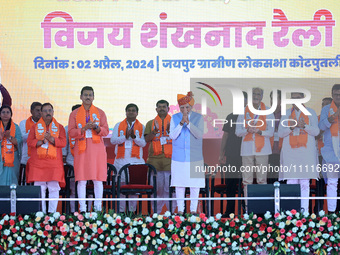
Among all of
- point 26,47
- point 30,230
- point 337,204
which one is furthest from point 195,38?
point 30,230

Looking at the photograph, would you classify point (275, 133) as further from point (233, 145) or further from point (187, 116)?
point (187, 116)

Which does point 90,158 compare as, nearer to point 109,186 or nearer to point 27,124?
point 109,186

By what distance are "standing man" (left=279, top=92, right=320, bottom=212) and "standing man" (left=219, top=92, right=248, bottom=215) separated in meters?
0.53

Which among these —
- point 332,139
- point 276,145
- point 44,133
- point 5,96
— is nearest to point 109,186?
point 44,133

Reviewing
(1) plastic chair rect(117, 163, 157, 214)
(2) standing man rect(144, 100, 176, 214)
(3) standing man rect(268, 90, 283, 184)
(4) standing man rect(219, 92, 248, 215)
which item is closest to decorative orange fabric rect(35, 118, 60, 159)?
(1) plastic chair rect(117, 163, 157, 214)

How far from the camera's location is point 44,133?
7168mm

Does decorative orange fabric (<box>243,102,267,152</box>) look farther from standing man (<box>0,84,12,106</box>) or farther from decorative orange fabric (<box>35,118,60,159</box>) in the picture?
standing man (<box>0,84,12,106</box>)

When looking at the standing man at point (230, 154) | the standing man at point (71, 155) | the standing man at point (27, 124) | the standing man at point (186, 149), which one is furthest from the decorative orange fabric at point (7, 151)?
the standing man at point (230, 154)

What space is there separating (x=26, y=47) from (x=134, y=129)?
1.45 m

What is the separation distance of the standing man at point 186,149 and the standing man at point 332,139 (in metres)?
1.29

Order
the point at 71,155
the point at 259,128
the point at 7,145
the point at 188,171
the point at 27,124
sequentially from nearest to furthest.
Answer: the point at 188,171 < the point at 7,145 < the point at 259,128 < the point at 27,124 < the point at 71,155

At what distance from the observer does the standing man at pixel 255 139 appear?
24.9ft

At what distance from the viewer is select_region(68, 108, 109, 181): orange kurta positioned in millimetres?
7125

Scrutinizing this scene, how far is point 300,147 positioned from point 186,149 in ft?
3.94
